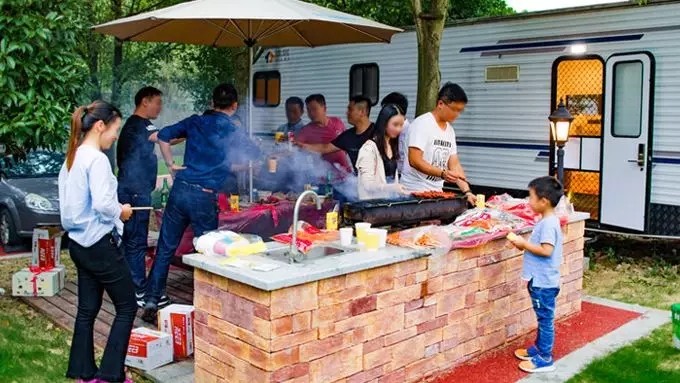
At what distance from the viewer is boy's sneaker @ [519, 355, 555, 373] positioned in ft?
14.9

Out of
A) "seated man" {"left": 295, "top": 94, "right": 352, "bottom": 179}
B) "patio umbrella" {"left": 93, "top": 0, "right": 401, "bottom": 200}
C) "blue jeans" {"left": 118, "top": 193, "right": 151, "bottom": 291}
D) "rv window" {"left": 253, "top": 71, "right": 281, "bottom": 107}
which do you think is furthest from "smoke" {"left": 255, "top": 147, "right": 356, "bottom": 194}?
"rv window" {"left": 253, "top": 71, "right": 281, "bottom": 107}

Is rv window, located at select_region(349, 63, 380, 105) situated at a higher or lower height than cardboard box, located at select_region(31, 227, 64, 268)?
higher

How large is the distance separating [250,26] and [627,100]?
4165 mm

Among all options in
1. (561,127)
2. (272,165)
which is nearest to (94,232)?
(272,165)

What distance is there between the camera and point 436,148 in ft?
17.3

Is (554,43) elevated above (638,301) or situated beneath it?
elevated above

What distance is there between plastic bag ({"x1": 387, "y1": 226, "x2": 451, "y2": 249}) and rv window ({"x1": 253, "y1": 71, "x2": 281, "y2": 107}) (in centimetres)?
825

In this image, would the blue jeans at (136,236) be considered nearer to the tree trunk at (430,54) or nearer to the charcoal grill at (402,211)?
the charcoal grill at (402,211)

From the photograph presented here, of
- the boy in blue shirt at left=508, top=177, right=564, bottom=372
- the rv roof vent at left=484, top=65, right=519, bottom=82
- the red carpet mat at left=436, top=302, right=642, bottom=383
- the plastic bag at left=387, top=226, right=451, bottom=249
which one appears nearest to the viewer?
the plastic bag at left=387, top=226, right=451, bottom=249

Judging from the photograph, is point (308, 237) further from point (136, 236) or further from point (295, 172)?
point (295, 172)

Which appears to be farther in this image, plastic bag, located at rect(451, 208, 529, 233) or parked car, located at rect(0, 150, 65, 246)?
parked car, located at rect(0, 150, 65, 246)

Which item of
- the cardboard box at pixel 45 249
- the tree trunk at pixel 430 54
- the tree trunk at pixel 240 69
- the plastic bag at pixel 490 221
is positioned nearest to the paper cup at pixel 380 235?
the plastic bag at pixel 490 221

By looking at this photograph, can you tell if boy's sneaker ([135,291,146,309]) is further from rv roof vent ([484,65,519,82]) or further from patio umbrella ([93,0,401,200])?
rv roof vent ([484,65,519,82])

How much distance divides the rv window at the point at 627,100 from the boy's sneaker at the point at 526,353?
12.6ft
